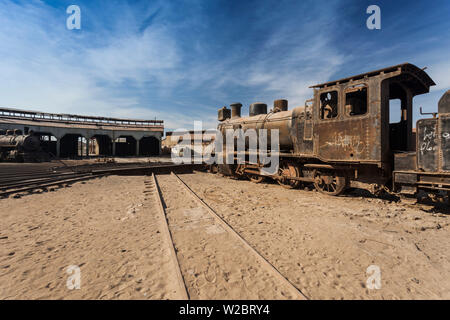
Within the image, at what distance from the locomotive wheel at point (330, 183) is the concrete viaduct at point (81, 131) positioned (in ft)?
81.9

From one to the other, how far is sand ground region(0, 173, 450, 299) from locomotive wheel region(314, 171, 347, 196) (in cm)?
69

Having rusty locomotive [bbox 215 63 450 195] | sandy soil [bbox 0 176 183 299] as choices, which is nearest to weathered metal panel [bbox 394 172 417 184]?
rusty locomotive [bbox 215 63 450 195]

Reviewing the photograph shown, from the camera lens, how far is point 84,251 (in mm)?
3193

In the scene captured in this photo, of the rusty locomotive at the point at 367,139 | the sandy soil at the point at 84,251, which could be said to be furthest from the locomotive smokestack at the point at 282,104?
the sandy soil at the point at 84,251

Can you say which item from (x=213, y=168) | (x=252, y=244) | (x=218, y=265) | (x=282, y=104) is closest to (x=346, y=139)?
(x=282, y=104)

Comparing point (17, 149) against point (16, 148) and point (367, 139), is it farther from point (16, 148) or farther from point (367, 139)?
point (367, 139)

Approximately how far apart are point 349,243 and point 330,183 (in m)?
3.79

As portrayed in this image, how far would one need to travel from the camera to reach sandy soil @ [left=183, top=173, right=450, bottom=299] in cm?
Result: 245

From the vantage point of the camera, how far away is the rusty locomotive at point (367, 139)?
4.84m

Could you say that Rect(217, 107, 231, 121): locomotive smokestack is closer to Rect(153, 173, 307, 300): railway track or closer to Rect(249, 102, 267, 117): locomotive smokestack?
Rect(249, 102, 267, 117): locomotive smokestack
